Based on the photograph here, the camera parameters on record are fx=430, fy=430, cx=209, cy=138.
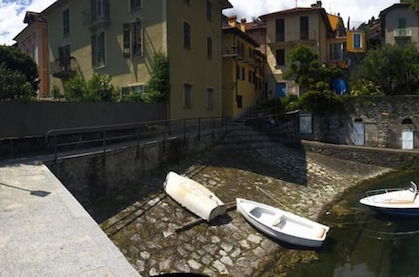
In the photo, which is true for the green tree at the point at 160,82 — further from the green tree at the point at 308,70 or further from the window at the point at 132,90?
the green tree at the point at 308,70

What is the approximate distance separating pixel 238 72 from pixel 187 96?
9.92 m

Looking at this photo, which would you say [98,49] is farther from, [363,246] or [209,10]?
[363,246]

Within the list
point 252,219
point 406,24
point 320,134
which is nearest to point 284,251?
point 252,219

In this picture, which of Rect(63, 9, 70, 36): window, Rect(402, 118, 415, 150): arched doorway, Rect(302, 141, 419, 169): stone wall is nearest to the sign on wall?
Rect(302, 141, 419, 169): stone wall

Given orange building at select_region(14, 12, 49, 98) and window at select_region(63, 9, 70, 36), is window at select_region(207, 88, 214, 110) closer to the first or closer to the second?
window at select_region(63, 9, 70, 36)

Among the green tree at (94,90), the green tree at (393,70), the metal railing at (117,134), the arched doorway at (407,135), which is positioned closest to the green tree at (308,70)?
the green tree at (393,70)

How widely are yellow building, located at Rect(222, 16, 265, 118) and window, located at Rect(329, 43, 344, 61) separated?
33.2ft

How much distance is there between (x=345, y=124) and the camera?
102 feet

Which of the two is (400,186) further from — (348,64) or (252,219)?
(348,64)

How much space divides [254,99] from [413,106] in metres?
14.0

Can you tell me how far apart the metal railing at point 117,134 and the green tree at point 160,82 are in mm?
1791

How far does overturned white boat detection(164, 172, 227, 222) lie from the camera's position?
13.5m

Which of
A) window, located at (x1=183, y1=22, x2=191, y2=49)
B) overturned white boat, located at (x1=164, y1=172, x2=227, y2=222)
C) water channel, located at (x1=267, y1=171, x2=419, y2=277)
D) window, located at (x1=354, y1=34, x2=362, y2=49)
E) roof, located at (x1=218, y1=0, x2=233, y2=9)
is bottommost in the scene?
water channel, located at (x1=267, y1=171, x2=419, y2=277)

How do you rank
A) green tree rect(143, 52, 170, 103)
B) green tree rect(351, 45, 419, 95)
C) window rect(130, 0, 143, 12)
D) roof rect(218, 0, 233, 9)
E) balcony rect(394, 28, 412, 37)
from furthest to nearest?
balcony rect(394, 28, 412, 37) → green tree rect(351, 45, 419, 95) → roof rect(218, 0, 233, 9) → window rect(130, 0, 143, 12) → green tree rect(143, 52, 170, 103)
